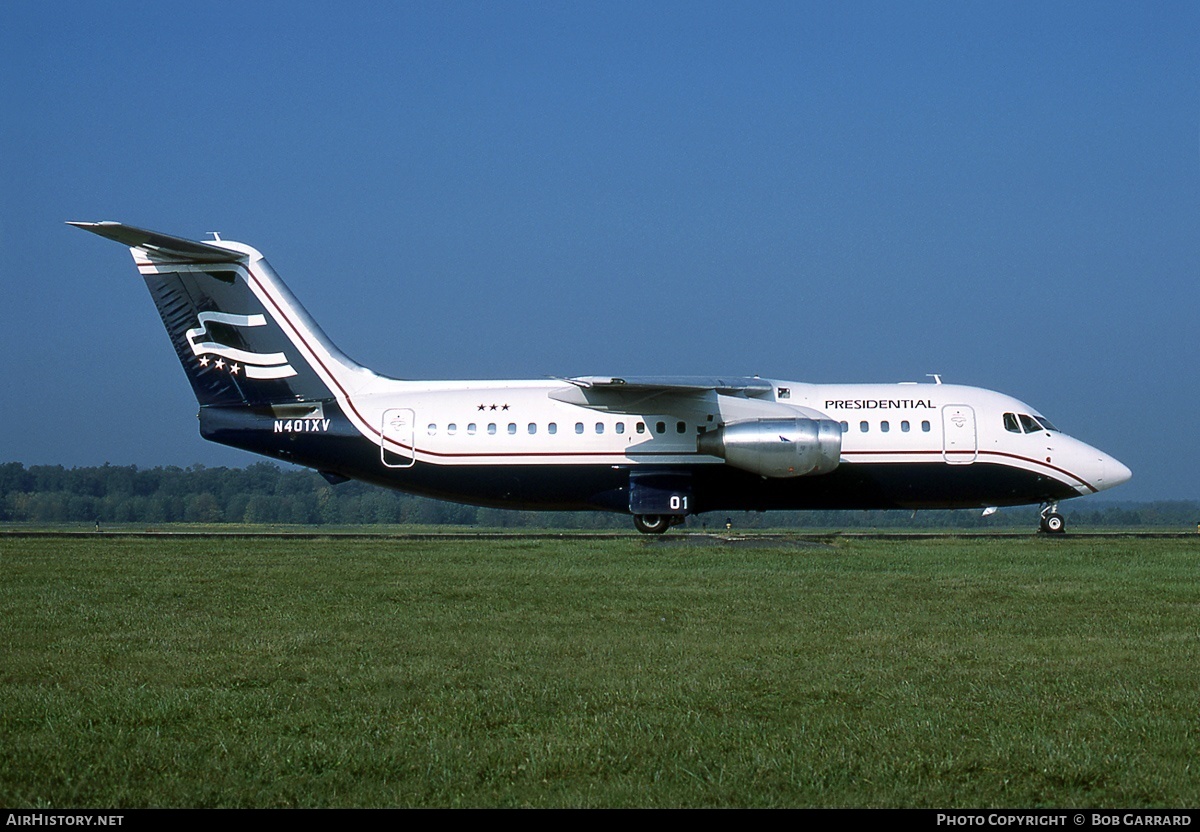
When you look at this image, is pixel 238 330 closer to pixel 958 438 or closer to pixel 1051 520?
pixel 958 438

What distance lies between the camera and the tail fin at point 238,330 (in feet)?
96.2

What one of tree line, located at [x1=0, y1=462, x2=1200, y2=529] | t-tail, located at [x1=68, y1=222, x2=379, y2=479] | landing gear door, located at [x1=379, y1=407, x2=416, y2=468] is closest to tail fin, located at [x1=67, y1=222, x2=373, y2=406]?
t-tail, located at [x1=68, y1=222, x2=379, y2=479]

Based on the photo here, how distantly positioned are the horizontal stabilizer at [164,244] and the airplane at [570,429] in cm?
7

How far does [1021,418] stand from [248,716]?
2570 cm

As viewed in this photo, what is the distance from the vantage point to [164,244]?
2802 cm

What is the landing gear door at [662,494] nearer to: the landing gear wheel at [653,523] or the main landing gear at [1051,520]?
the landing gear wheel at [653,523]

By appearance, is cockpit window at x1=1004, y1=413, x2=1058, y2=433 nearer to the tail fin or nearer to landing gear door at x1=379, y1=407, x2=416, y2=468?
landing gear door at x1=379, y1=407, x2=416, y2=468

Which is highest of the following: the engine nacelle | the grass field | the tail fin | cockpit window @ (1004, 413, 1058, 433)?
the tail fin

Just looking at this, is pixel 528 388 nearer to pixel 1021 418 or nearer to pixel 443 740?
pixel 1021 418

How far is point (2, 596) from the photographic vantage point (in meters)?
15.2

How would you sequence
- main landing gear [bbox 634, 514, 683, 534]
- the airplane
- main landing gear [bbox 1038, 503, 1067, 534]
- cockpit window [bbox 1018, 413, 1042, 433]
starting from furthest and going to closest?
main landing gear [bbox 1038, 503, 1067, 534] → main landing gear [bbox 634, 514, 683, 534] → cockpit window [bbox 1018, 413, 1042, 433] → the airplane

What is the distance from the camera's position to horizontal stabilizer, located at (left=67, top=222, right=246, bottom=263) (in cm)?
2623

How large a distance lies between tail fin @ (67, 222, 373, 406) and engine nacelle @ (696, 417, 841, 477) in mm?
9972
